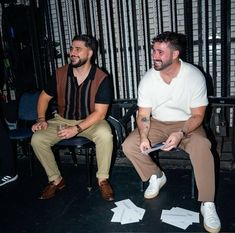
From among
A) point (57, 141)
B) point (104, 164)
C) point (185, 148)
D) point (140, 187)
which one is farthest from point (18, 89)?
point (185, 148)

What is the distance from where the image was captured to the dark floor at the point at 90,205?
3129mm

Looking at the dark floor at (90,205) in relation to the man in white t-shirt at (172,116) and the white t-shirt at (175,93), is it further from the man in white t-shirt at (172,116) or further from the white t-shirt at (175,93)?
the white t-shirt at (175,93)

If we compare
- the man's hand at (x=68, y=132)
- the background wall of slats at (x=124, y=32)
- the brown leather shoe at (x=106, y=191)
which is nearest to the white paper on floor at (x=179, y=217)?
the brown leather shoe at (x=106, y=191)

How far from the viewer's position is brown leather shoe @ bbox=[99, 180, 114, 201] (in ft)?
11.7

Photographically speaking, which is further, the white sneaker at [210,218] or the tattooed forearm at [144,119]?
the tattooed forearm at [144,119]

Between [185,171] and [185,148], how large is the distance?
1.04m

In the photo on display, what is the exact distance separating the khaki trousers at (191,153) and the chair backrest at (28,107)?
1662 millimetres

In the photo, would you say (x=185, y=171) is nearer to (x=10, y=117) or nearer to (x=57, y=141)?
(x=57, y=141)

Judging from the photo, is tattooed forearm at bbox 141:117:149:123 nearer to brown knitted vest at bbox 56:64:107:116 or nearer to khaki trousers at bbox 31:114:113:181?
khaki trousers at bbox 31:114:113:181

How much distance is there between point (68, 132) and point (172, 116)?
1195 mm

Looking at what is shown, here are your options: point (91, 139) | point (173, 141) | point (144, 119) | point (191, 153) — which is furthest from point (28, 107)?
point (191, 153)

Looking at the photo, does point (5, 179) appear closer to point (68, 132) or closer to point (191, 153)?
point (68, 132)

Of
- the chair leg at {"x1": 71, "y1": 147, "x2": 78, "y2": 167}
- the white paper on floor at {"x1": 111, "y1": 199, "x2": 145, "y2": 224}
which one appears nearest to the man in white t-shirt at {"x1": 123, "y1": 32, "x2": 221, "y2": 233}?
the white paper on floor at {"x1": 111, "y1": 199, "x2": 145, "y2": 224}

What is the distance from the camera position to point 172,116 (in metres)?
3.52
